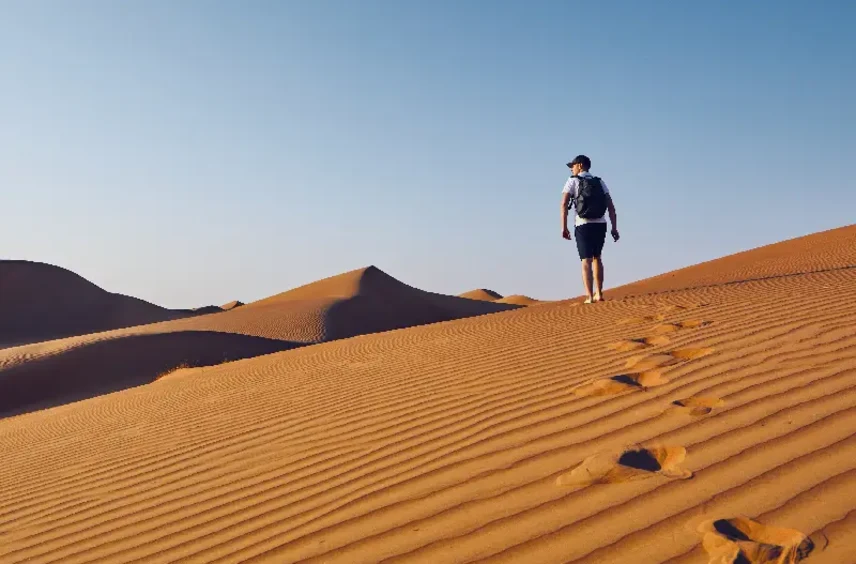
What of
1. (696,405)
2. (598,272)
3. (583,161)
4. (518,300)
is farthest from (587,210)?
(518,300)

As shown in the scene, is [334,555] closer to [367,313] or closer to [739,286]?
[739,286]

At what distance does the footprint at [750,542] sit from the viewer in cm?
218

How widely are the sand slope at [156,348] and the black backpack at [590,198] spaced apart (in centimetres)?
1191

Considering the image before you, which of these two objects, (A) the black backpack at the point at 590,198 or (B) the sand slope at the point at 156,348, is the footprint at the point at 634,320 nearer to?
(A) the black backpack at the point at 590,198

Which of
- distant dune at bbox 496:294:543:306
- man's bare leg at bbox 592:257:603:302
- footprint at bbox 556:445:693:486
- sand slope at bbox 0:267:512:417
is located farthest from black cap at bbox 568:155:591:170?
distant dune at bbox 496:294:543:306

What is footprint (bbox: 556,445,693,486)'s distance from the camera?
115 inches

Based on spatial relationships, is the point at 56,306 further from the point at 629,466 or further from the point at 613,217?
the point at 629,466

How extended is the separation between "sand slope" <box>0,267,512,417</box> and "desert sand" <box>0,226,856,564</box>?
36.4 feet

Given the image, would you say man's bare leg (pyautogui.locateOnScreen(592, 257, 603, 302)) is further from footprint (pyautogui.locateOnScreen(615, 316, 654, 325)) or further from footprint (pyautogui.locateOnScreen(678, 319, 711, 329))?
footprint (pyautogui.locateOnScreen(678, 319, 711, 329))

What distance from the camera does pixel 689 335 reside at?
18.0 feet

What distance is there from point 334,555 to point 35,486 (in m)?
3.74

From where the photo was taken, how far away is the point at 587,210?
27.3 ft

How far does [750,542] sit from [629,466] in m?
0.78

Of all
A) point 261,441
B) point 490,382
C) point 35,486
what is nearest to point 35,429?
point 35,486
